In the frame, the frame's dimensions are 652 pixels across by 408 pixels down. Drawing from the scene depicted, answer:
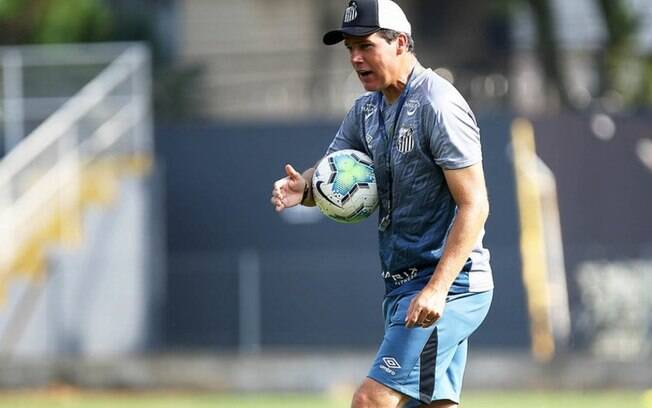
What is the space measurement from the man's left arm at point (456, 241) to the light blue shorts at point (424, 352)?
0.50 ft

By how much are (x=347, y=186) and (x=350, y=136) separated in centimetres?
37

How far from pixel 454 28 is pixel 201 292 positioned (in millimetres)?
7857

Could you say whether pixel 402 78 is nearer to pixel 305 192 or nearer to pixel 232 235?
pixel 305 192

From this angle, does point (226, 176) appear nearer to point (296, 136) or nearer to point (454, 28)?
point (296, 136)

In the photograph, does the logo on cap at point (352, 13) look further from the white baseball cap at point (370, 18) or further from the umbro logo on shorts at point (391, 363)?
the umbro logo on shorts at point (391, 363)

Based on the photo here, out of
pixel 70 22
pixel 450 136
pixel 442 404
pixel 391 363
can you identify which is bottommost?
pixel 442 404

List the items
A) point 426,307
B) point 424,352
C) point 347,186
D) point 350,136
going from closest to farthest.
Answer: point 426,307, point 424,352, point 347,186, point 350,136

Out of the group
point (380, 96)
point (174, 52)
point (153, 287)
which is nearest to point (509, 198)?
point (153, 287)

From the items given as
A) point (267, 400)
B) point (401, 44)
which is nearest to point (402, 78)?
point (401, 44)

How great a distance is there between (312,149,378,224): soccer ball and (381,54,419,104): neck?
0.37 metres

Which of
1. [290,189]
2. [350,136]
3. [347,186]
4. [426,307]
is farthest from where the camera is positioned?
[350,136]

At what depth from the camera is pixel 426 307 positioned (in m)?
7.36

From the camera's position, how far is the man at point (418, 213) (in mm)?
7488

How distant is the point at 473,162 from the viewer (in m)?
7.50
